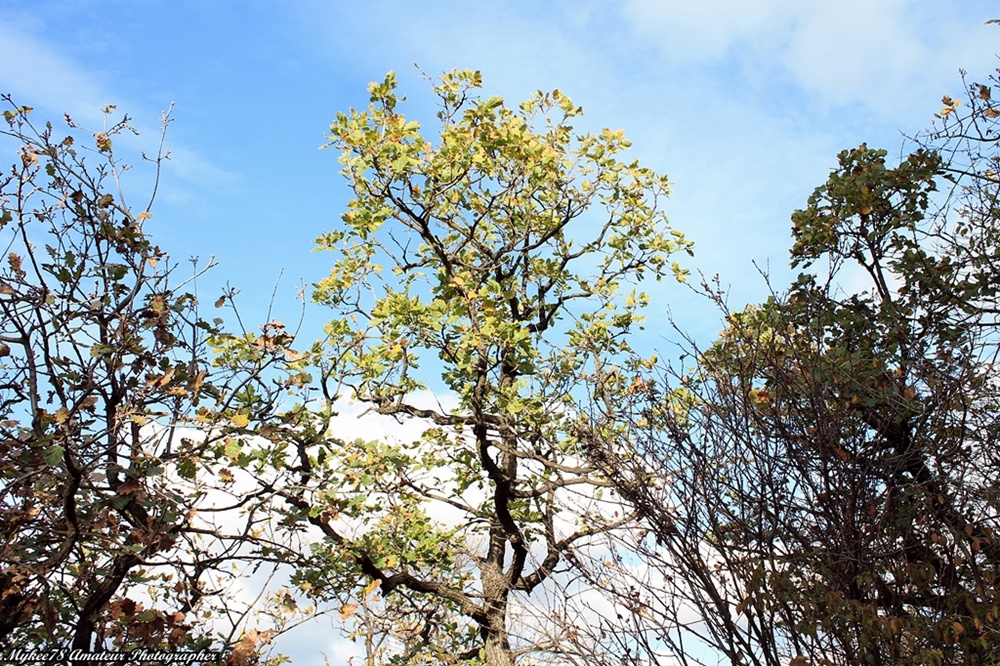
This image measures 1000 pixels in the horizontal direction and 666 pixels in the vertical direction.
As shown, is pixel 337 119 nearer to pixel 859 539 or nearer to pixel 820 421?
pixel 820 421

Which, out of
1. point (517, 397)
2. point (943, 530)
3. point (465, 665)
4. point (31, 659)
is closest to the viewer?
point (31, 659)

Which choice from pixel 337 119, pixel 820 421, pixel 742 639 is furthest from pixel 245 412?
pixel 337 119

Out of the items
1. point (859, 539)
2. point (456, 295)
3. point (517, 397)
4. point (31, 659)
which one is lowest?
point (31, 659)

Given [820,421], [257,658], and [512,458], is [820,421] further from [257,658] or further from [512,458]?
[512,458]

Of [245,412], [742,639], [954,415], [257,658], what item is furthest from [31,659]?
[954,415]

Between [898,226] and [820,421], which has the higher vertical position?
[898,226]

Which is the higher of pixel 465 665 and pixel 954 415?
pixel 954 415

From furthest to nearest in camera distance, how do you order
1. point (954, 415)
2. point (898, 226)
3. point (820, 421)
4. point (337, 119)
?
1. point (337, 119)
2. point (898, 226)
3. point (954, 415)
4. point (820, 421)

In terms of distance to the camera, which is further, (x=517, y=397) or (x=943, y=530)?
(x=517, y=397)

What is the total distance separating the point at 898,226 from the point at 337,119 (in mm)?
6370

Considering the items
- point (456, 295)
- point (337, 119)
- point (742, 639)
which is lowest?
point (742, 639)

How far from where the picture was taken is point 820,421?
244 inches

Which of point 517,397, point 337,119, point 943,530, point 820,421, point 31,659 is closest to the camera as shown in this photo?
point 31,659

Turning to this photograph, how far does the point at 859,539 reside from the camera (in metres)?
6.04
